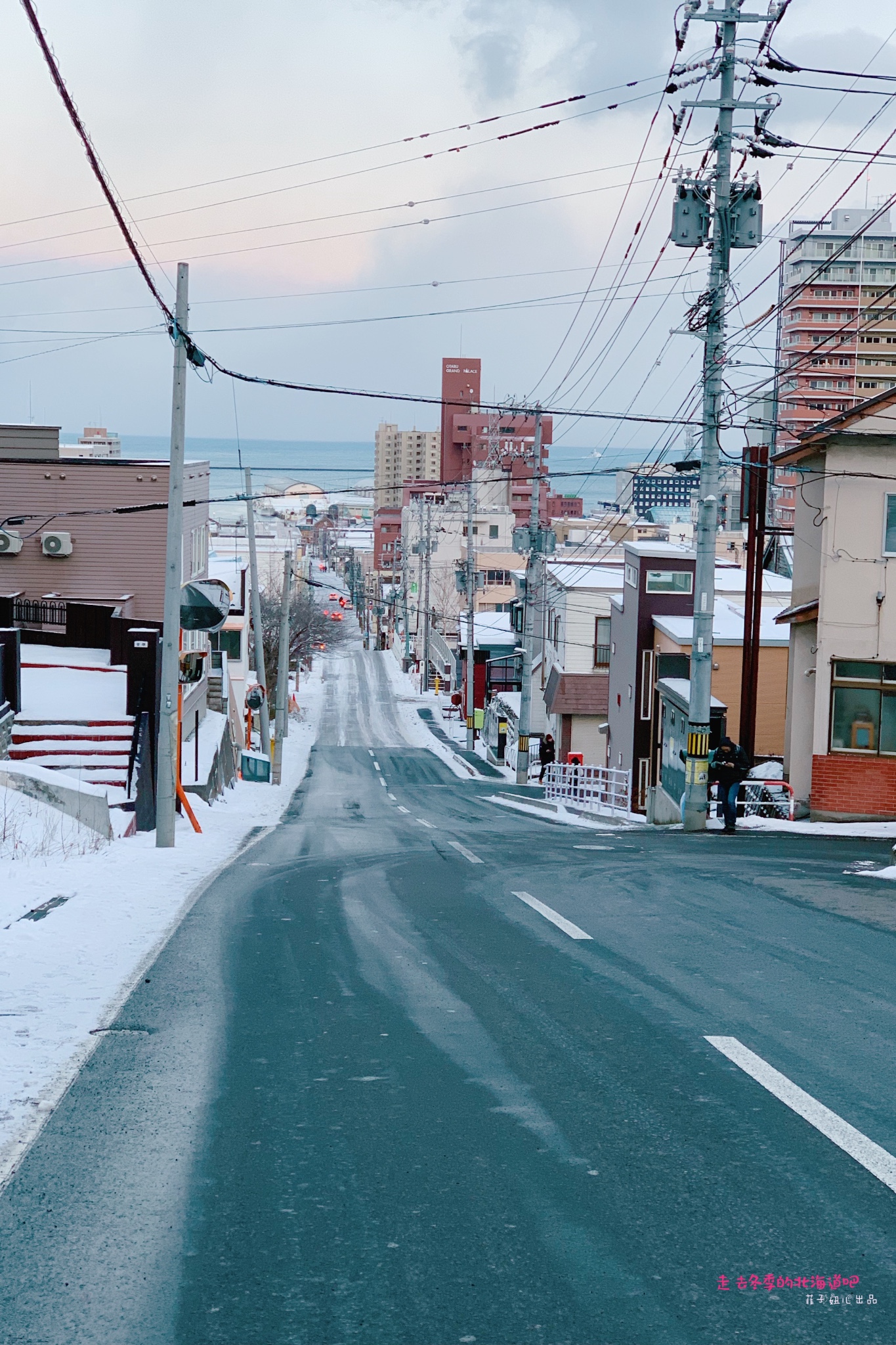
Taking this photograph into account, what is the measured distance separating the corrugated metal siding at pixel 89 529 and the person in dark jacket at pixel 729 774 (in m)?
17.5

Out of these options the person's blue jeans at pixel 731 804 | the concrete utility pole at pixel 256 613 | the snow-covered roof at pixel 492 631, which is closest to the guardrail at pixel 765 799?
the person's blue jeans at pixel 731 804

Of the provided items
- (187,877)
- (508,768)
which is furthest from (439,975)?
(508,768)

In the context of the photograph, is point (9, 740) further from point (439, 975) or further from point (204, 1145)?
point (204, 1145)

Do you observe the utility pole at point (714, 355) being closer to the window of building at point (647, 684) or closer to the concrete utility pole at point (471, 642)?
the window of building at point (647, 684)

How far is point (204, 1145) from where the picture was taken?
17.9 ft

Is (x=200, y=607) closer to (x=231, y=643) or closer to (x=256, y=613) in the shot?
(x=256, y=613)

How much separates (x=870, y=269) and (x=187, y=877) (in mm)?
96299

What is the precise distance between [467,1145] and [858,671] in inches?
783

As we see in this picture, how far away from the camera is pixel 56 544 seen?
107ft

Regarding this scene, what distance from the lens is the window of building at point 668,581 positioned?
38375mm

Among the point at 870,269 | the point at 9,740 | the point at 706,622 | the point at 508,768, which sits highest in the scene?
the point at 870,269

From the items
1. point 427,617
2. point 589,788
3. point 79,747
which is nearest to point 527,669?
point 589,788

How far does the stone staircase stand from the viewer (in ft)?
65.2

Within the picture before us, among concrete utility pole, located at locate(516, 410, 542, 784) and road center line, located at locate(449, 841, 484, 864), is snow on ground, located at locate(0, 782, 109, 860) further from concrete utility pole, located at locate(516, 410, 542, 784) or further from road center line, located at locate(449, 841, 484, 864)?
concrete utility pole, located at locate(516, 410, 542, 784)
